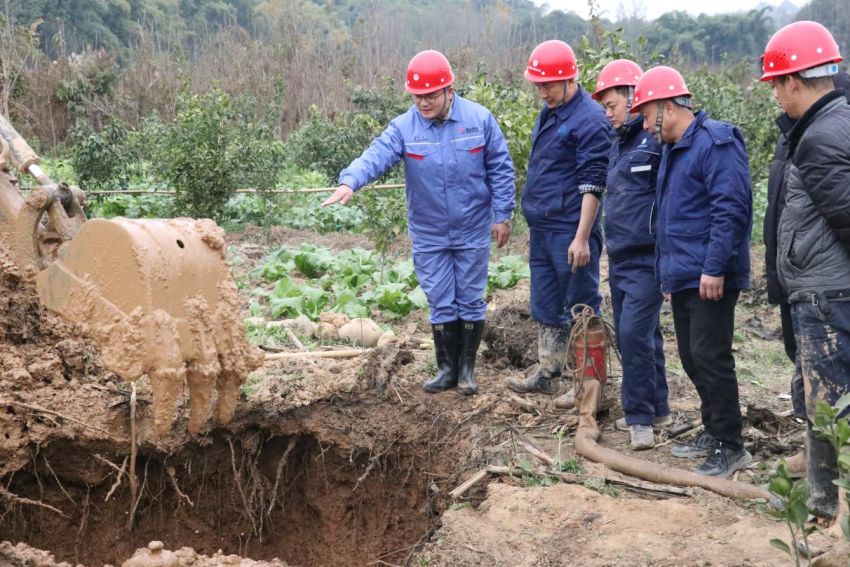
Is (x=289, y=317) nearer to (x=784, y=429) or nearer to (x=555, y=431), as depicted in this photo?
(x=555, y=431)

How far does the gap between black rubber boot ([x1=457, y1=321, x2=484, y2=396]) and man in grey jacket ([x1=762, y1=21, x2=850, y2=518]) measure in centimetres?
244

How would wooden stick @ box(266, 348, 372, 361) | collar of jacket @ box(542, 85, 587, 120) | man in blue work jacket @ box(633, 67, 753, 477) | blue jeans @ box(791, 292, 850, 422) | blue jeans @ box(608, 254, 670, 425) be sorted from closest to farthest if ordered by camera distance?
1. blue jeans @ box(791, 292, 850, 422)
2. man in blue work jacket @ box(633, 67, 753, 477)
3. blue jeans @ box(608, 254, 670, 425)
4. collar of jacket @ box(542, 85, 587, 120)
5. wooden stick @ box(266, 348, 372, 361)

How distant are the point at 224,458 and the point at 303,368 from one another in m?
0.84

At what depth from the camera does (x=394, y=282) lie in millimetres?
8969

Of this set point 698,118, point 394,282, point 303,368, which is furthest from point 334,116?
point 698,118

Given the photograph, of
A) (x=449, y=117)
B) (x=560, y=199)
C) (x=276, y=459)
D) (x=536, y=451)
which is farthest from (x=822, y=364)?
(x=276, y=459)

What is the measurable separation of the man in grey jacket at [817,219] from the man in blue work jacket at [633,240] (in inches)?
45.1

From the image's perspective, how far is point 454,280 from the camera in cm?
584

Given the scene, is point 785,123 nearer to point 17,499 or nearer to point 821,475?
point 821,475

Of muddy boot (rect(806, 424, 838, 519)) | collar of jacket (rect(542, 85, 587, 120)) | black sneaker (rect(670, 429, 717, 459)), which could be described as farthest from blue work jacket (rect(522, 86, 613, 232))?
muddy boot (rect(806, 424, 838, 519))

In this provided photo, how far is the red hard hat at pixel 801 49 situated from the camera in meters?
3.60

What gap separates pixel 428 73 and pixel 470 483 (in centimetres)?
252

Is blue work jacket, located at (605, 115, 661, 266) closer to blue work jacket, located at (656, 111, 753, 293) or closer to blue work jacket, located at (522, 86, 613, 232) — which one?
blue work jacket, located at (656, 111, 753, 293)

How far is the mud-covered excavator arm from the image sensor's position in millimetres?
3668
